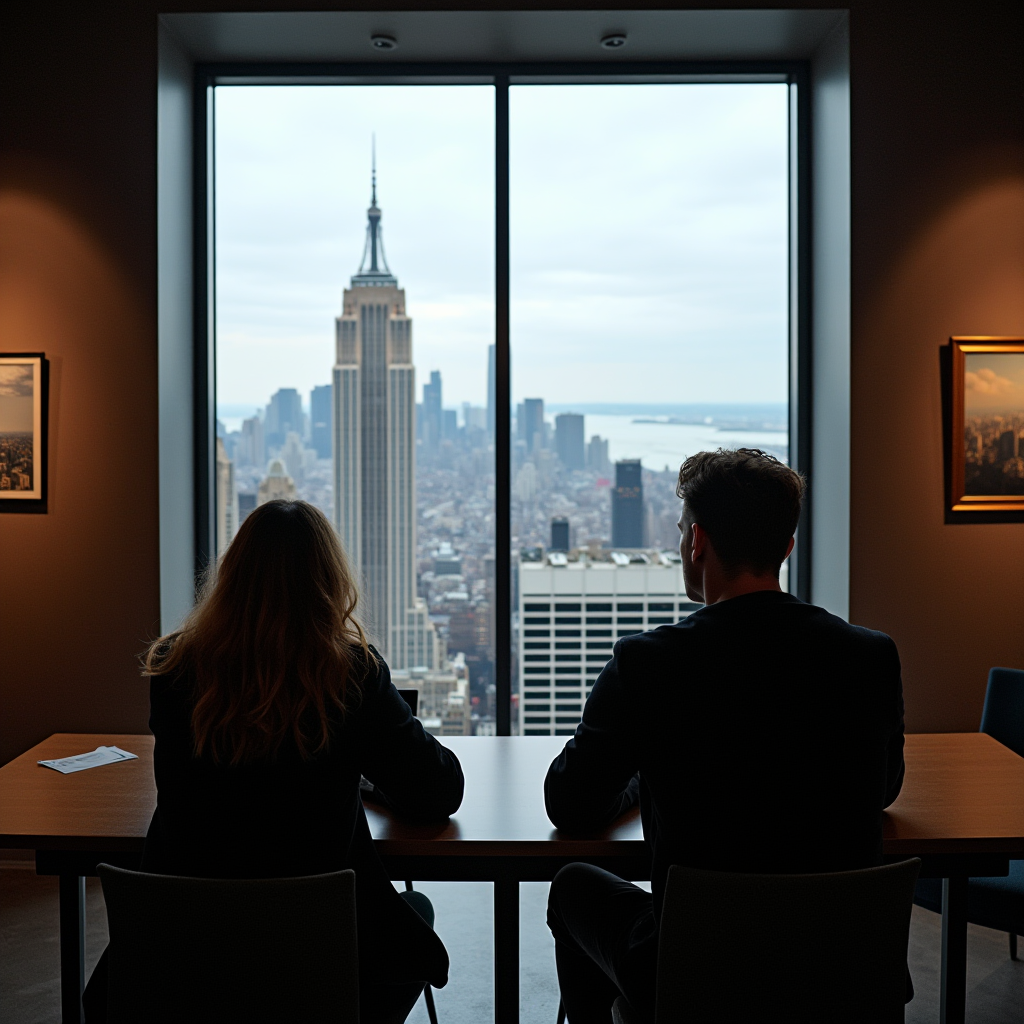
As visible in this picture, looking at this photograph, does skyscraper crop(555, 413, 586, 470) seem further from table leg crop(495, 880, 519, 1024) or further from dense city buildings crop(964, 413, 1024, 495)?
table leg crop(495, 880, 519, 1024)

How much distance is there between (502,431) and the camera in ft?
11.3

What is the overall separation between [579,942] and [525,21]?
2.85m

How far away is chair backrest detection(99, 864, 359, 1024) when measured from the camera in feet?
4.35

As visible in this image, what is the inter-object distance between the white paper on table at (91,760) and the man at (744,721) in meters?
1.22

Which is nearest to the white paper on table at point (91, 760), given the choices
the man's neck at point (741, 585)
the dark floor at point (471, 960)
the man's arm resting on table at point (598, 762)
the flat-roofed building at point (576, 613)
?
the dark floor at point (471, 960)

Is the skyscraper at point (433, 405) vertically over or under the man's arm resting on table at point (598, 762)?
over

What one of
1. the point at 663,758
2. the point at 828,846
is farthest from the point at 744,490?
the point at 828,846

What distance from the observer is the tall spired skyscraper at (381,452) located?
3.46m

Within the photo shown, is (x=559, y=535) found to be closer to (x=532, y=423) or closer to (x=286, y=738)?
(x=532, y=423)

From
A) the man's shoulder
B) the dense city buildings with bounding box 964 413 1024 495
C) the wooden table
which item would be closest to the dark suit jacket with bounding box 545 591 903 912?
the man's shoulder

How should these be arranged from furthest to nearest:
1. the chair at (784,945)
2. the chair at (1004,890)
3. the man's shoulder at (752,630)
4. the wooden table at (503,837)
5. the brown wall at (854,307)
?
1. the brown wall at (854,307)
2. the chair at (1004,890)
3. the wooden table at (503,837)
4. the man's shoulder at (752,630)
5. the chair at (784,945)

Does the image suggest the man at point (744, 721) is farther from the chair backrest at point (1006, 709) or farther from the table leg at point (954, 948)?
the chair backrest at point (1006, 709)

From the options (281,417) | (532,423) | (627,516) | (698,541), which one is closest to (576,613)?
(627,516)

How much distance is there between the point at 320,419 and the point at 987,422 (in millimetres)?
2414
